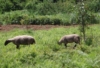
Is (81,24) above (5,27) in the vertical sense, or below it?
above

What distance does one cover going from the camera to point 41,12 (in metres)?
27.8

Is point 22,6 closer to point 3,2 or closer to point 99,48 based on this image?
point 3,2

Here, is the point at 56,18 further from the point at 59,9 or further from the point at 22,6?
the point at 22,6

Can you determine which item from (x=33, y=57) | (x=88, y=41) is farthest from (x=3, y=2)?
(x=33, y=57)

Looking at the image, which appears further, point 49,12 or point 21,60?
point 49,12

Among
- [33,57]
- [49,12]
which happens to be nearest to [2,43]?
[33,57]

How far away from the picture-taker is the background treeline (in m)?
24.3

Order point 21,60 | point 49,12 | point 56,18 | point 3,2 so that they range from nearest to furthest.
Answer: point 21,60
point 56,18
point 49,12
point 3,2

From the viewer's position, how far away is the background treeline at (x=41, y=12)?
24297 millimetres

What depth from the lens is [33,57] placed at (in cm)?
1110

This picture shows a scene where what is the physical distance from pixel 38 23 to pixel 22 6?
6.79 metres

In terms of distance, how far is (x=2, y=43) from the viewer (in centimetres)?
1457

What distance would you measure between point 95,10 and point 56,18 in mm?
5759

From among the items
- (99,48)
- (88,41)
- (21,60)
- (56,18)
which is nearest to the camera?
(21,60)
